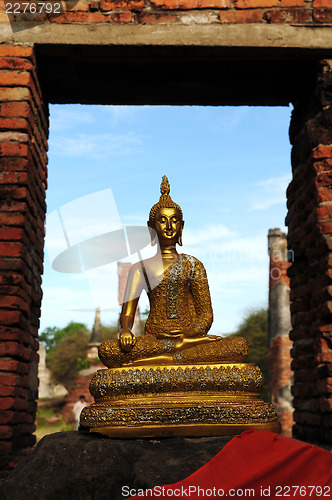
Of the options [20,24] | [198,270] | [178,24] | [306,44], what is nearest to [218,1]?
[178,24]

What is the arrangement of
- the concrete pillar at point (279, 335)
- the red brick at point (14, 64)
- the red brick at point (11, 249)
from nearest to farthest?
the red brick at point (11, 249) → the red brick at point (14, 64) → the concrete pillar at point (279, 335)

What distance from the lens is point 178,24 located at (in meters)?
3.74

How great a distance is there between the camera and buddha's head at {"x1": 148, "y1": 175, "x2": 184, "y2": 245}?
3562 millimetres

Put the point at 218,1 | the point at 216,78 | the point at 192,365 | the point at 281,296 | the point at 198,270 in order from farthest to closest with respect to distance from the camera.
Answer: the point at 281,296
the point at 216,78
the point at 218,1
the point at 198,270
the point at 192,365

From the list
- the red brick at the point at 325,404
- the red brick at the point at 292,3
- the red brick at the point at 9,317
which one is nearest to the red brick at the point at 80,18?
the red brick at the point at 292,3

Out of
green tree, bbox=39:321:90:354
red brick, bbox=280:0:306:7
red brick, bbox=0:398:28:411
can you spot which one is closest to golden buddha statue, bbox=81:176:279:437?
red brick, bbox=0:398:28:411

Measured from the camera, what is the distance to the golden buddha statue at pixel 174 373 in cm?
275

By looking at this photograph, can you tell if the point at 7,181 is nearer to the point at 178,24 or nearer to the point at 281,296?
the point at 178,24

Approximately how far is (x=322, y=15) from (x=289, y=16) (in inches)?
10.2

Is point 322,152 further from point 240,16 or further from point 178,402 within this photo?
point 178,402

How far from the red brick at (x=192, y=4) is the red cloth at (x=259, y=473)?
314 centimetres

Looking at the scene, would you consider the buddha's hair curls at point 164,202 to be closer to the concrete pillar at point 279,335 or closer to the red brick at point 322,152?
the red brick at point 322,152

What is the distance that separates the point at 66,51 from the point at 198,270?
1.98 metres

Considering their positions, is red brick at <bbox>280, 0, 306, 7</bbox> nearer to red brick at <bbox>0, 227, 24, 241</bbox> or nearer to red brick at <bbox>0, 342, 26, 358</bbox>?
red brick at <bbox>0, 227, 24, 241</bbox>
